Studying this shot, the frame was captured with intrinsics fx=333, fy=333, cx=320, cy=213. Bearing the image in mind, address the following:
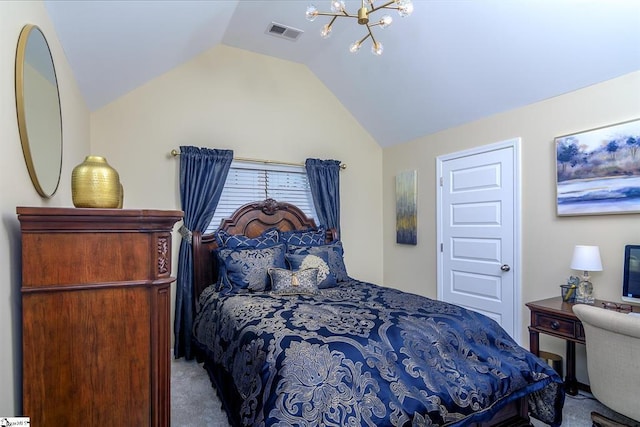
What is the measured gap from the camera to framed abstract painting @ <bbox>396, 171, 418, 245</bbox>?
4262 mm

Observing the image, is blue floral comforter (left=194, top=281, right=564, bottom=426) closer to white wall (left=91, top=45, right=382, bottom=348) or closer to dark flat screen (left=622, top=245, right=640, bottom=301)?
dark flat screen (left=622, top=245, right=640, bottom=301)

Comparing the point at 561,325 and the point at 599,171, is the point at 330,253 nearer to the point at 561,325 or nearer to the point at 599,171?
the point at 561,325

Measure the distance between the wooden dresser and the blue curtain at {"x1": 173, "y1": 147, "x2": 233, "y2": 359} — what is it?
2167 millimetres

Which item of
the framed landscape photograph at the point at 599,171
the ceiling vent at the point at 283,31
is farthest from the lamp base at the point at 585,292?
the ceiling vent at the point at 283,31

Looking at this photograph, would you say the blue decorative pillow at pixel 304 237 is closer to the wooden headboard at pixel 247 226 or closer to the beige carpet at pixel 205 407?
the wooden headboard at pixel 247 226

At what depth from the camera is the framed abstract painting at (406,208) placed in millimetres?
4262

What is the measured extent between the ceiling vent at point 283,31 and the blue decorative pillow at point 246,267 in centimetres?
228

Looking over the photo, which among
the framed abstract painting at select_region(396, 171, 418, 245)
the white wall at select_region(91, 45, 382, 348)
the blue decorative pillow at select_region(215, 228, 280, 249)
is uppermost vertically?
the white wall at select_region(91, 45, 382, 348)

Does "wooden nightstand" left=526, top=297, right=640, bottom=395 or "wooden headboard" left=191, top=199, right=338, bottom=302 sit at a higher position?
"wooden headboard" left=191, top=199, right=338, bottom=302

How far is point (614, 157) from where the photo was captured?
8.21 feet

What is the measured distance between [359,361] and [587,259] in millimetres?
2032

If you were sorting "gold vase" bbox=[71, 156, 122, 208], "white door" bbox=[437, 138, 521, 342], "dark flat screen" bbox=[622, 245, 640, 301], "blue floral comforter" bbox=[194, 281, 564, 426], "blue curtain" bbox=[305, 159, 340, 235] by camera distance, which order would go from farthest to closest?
"blue curtain" bbox=[305, 159, 340, 235] < "white door" bbox=[437, 138, 521, 342] < "dark flat screen" bbox=[622, 245, 640, 301] < "blue floral comforter" bbox=[194, 281, 564, 426] < "gold vase" bbox=[71, 156, 122, 208]

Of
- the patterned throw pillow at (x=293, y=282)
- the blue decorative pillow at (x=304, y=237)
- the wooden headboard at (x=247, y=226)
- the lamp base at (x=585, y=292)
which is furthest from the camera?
the blue decorative pillow at (x=304, y=237)

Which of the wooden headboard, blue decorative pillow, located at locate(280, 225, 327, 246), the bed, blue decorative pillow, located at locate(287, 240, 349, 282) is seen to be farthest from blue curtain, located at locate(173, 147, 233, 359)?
blue decorative pillow, located at locate(287, 240, 349, 282)
